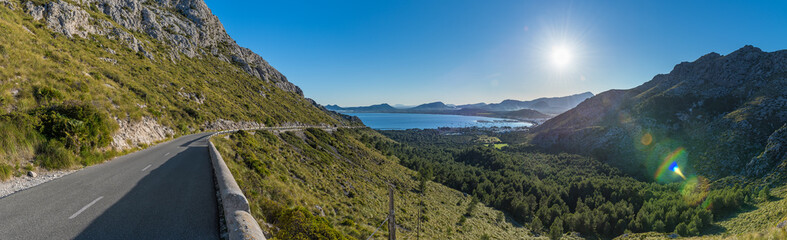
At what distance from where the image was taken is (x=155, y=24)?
88.9m

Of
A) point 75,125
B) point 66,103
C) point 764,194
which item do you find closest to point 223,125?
point 66,103

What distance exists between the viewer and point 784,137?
81812 millimetres

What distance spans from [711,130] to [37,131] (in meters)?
195

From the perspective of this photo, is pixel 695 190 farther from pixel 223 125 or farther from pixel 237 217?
pixel 223 125

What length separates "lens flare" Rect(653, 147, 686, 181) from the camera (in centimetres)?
11279

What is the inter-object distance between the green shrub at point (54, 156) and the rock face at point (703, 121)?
148579mm

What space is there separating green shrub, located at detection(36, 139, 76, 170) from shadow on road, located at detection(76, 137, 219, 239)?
5.14 metres

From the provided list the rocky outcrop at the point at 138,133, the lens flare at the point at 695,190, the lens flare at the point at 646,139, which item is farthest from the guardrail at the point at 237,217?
the lens flare at the point at 646,139

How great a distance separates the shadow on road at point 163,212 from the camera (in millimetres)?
7047

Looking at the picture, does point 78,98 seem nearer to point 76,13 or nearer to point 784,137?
point 76,13

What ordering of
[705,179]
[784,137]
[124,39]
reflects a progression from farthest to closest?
[705,179], [784,137], [124,39]

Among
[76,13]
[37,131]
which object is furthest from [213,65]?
[37,131]

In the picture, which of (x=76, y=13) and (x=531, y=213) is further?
(x=531, y=213)

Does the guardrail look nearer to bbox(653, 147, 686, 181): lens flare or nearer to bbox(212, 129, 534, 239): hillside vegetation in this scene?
bbox(212, 129, 534, 239): hillside vegetation
